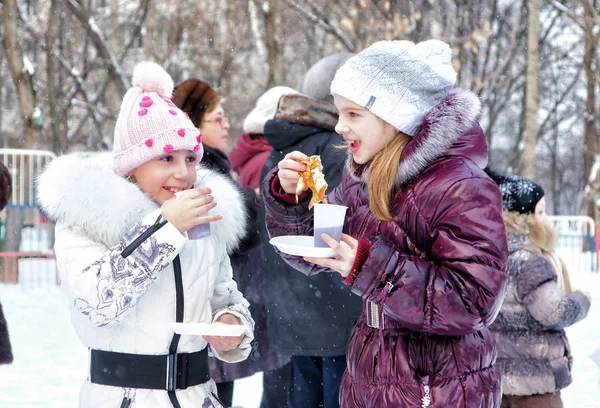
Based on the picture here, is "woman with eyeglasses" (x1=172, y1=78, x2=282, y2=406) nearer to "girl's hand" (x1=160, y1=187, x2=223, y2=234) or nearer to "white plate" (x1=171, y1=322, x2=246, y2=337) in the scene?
"girl's hand" (x1=160, y1=187, x2=223, y2=234)

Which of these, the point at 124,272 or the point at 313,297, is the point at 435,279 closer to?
the point at 124,272

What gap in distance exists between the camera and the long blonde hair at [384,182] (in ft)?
8.75

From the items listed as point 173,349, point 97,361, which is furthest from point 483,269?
point 97,361

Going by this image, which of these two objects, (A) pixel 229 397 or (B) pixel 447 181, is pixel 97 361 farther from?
(A) pixel 229 397

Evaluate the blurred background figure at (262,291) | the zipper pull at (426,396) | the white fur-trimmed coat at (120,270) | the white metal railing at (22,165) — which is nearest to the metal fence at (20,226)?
the white metal railing at (22,165)

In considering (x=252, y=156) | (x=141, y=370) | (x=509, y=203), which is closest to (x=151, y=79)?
(x=141, y=370)

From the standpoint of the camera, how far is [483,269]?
241 centimetres

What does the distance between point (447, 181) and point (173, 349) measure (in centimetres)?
115

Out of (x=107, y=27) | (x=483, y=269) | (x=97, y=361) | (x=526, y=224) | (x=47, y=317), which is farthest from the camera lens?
(x=107, y=27)

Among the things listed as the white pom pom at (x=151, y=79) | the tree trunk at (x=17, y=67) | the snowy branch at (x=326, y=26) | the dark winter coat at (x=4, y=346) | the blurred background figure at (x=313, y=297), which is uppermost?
the snowy branch at (x=326, y=26)

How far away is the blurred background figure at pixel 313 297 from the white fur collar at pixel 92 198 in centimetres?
143

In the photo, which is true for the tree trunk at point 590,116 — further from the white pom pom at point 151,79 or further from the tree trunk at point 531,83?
the white pom pom at point 151,79

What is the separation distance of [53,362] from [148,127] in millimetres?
5506

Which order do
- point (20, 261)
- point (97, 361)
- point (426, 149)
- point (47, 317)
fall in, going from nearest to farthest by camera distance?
point (426, 149)
point (97, 361)
point (47, 317)
point (20, 261)
